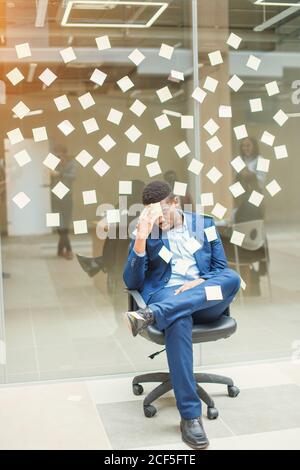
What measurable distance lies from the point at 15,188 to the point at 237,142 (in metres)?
1.51

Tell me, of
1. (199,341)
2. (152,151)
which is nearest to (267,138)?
(152,151)

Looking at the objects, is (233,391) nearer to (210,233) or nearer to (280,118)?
(210,233)

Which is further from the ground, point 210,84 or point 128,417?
point 210,84

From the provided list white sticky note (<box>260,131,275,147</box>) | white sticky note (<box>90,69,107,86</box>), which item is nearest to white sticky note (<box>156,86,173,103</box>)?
white sticky note (<box>90,69,107,86</box>)

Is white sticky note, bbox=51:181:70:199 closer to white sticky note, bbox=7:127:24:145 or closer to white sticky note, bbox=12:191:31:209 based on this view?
white sticky note, bbox=12:191:31:209

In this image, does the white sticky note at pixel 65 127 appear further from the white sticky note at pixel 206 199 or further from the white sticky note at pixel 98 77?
the white sticky note at pixel 206 199

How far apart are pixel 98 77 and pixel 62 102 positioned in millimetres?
280

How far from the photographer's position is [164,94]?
379 cm

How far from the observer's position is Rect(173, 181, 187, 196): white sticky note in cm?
384

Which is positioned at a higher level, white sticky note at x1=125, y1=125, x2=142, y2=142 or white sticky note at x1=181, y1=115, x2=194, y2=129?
white sticky note at x1=181, y1=115, x2=194, y2=129

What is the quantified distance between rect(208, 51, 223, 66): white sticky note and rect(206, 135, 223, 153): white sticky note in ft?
1.60

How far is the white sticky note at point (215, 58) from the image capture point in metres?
3.85

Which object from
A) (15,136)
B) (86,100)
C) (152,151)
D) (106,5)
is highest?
(106,5)
